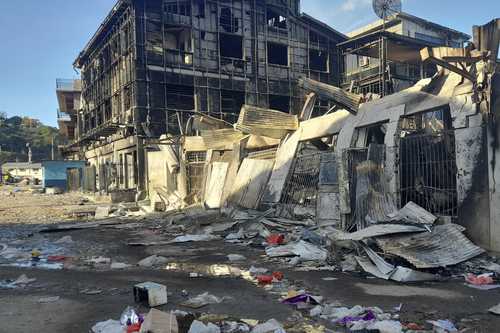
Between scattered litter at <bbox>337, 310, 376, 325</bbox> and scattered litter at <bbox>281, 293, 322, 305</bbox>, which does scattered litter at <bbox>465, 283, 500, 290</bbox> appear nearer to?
scattered litter at <bbox>337, 310, 376, 325</bbox>

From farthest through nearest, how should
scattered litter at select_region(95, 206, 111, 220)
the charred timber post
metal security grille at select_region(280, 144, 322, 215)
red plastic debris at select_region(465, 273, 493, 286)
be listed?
scattered litter at select_region(95, 206, 111, 220), metal security grille at select_region(280, 144, 322, 215), the charred timber post, red plastic debris at select_region(465, 273, 493, 286)

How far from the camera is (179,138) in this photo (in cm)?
1533

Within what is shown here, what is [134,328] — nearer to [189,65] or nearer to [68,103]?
[189,65]

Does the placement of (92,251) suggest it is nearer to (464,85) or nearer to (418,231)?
(418,231)

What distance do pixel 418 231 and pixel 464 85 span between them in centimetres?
289

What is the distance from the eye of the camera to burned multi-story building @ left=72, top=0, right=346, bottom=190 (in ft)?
66.0

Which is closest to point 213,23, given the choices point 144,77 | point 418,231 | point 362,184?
point 144,77

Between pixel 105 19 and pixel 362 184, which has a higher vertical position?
pixel 105 19

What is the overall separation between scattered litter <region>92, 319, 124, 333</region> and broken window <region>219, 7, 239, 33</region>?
2059cm

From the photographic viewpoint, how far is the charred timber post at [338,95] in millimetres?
9617

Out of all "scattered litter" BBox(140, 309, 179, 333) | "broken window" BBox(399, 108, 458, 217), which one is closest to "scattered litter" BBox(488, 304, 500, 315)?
"scattered litter" BBox(140, 309, 179, 333)

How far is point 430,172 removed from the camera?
7.65 meters

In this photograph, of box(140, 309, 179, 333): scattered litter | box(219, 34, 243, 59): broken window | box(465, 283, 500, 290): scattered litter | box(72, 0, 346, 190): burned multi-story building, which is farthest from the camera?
box(219, 34, 243, 59): broken window

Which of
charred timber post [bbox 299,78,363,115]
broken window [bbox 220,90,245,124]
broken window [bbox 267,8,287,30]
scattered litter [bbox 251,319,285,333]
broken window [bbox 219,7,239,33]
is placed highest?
broken window [bbox 267,8,287,30]
